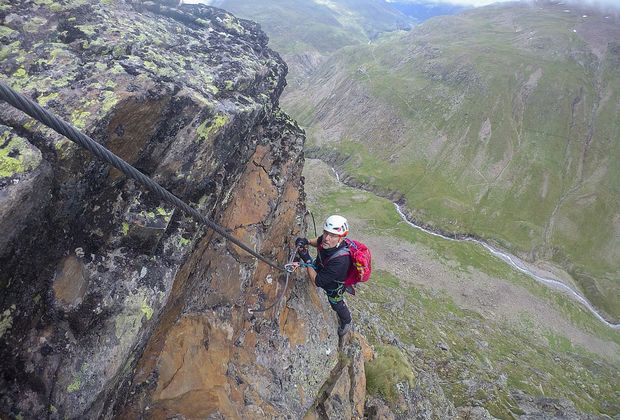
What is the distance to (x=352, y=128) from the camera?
537ft

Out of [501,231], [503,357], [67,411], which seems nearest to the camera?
[67,411]

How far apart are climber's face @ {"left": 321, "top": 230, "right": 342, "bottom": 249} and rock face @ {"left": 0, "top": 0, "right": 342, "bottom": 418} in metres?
3.20

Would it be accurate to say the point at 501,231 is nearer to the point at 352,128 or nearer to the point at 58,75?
the point at 352,128

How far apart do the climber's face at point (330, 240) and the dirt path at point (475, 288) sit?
73.1m

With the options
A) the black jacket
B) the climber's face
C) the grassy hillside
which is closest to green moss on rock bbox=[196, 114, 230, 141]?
the climber's face

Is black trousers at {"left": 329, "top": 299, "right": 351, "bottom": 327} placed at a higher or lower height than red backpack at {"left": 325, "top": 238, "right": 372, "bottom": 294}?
lower

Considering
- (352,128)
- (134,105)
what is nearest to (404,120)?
(352,128)

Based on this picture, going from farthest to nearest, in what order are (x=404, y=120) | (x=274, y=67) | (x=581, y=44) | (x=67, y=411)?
1. (x=581, y=44)
2. (x=404, y=120)
3. (x=274, y=67)
4. (x=67, y=411)

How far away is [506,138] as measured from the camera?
5812 inches

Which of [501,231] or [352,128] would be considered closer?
[501,231]

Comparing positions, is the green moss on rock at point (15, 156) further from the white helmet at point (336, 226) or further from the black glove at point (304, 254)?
the black glove at point (304, 254)

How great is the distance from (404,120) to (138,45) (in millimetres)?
153778

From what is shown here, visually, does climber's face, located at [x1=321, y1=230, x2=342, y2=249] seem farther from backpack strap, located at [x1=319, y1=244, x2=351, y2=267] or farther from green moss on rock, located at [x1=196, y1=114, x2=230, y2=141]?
green moss on rock, located at [x1=196, y1=114, x2=230, y2=141]

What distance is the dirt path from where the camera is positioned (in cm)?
8200
